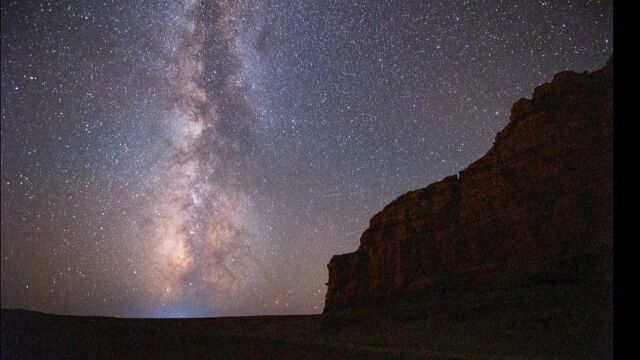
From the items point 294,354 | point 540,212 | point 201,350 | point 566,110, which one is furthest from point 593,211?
point 201,350

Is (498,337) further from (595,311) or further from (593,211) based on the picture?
(593,211)

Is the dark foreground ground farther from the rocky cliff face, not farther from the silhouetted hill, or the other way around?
the rocky cliff face

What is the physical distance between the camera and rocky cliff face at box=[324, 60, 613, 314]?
2883 cm

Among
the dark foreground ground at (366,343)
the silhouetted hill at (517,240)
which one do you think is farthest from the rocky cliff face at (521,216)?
the dark foreground ground at (366,343)

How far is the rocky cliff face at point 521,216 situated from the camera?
2883cm

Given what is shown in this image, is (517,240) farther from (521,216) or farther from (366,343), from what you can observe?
(366,343)

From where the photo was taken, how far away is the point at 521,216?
112 ft

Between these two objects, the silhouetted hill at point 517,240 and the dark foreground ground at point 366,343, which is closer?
the dark foreground ground at point 366,343

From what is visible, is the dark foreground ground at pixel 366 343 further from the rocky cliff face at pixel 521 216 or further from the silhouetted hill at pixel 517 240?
the rocky cliff face at pixel 521 216

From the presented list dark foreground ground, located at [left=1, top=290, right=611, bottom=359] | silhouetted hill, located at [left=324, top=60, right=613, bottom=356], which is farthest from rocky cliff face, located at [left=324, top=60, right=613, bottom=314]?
dark foreground ground, located at [left=1, top=290, right=611, bottom=359]

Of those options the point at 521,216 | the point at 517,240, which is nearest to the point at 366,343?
the point at 517,240

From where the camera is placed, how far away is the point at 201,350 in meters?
14.6

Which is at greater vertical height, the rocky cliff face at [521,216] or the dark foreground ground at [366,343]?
the rocky cliff face at [521,216]

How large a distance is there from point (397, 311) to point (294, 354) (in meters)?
16.8
